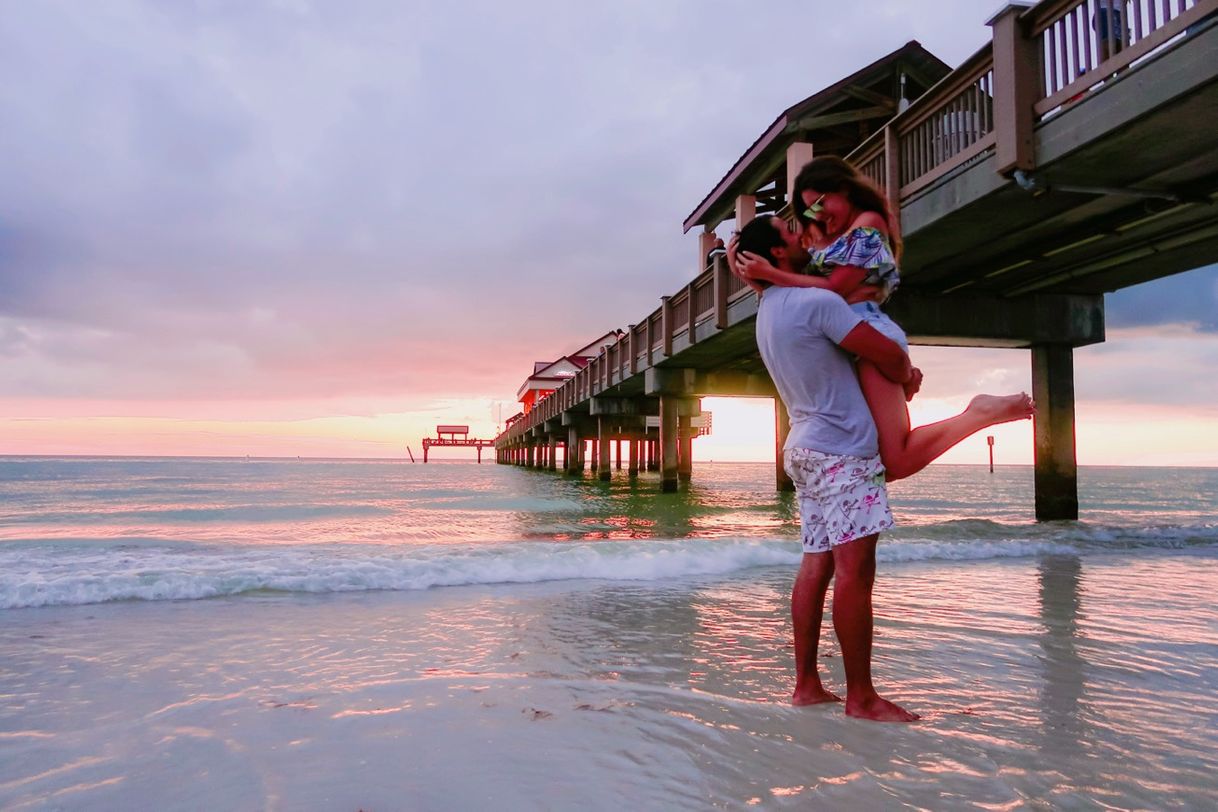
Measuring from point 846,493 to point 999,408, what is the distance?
21.6 inches

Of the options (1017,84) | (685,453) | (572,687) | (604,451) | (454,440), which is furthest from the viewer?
(454,440)

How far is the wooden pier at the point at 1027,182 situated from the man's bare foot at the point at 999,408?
14.9ft

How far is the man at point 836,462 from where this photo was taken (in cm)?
230

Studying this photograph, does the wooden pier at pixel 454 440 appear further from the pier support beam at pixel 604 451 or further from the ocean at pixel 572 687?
the ocean at pixel 572 687

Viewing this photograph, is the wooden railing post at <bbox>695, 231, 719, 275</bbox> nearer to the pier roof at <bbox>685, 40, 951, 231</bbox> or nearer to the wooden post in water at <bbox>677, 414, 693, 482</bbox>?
the pier roof at <bbox>685, 40, 951, 231</bbox>

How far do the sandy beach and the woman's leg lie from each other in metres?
0.79

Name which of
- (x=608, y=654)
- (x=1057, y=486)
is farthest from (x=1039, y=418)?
(x=608, y=654)

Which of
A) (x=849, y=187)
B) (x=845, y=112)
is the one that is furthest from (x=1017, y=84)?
(x=845, y=112)

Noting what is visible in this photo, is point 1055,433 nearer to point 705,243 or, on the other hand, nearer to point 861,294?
point 705,243

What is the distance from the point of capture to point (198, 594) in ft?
16.5

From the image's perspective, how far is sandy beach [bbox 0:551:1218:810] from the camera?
6.06 ft

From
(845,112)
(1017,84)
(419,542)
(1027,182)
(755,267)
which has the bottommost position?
(419,542)

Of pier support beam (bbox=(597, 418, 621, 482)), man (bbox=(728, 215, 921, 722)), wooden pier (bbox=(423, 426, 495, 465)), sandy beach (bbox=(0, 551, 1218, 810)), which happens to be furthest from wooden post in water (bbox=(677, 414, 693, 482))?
wooden pier (bbox=(423, 426, 495, 465))

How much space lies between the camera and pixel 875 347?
2.28 m
